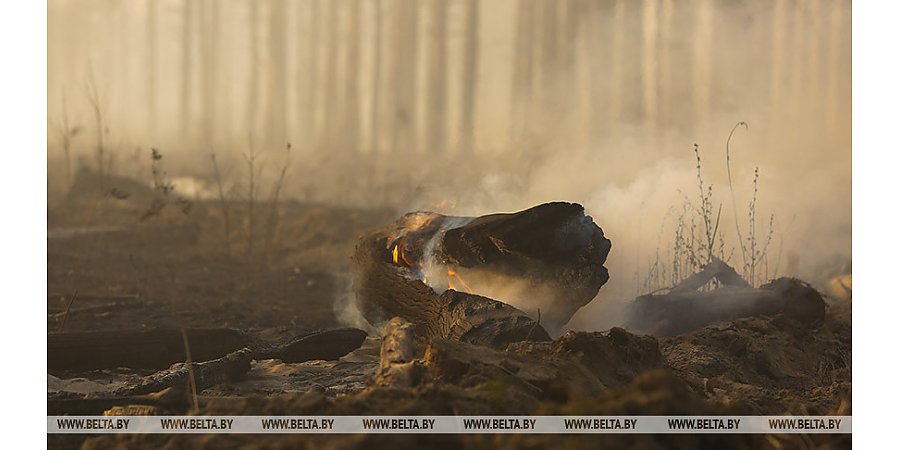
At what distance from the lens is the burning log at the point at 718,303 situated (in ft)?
21.1

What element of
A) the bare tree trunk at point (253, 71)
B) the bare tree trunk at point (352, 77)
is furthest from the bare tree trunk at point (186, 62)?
the bare tree trunk at point (352, 77)

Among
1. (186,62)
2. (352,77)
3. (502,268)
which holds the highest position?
(186,62)

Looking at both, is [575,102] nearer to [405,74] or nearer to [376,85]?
[405,74]

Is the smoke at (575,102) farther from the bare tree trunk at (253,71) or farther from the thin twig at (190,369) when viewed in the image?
the thin twig at (190,369)

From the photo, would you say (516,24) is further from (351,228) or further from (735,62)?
(351,228)

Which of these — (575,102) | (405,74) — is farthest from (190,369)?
(575,102)

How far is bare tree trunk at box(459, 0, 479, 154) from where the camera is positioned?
248 inches

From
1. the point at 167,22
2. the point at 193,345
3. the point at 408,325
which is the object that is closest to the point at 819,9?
the point at 408,325

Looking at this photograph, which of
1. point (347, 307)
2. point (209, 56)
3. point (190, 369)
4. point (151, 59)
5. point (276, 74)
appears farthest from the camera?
point (347, 307)

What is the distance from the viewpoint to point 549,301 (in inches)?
243

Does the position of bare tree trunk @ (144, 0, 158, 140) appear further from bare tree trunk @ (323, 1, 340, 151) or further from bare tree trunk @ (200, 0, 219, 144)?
bare tree trunk @ (323, 1, 340, 151)

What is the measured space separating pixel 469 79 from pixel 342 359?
2.47 meters

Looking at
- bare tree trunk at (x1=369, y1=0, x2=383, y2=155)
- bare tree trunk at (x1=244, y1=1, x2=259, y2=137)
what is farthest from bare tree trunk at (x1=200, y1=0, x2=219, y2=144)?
bare tree trunk at (x1=369, y1=0, x2=383, y2=155)

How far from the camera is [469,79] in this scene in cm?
637
